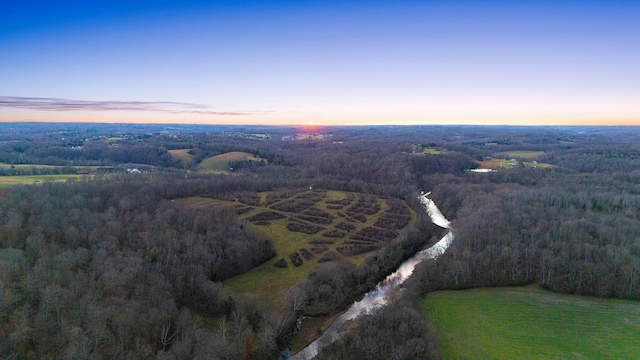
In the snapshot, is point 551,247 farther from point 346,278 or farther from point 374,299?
point 346,278

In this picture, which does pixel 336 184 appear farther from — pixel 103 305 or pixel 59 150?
pixel 59 150

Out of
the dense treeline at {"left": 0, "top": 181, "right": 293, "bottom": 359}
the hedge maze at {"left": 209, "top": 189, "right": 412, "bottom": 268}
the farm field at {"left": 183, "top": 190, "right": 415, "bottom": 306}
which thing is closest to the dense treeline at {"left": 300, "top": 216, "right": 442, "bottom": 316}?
the farm field at {"left": 183, "top": 190, "right": 415, "bottom": 306}

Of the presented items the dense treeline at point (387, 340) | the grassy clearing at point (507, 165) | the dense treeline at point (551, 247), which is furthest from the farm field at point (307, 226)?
the grassy clearing at point (507, 165)

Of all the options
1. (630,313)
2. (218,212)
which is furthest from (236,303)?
(630,313)

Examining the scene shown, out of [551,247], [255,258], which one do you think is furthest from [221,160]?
[551,247]

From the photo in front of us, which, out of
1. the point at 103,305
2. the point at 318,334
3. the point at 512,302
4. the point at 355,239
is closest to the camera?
the point at 103,305

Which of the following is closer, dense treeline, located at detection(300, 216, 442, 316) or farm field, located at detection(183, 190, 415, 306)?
dense treeline, located at detection(300, 216, 442, 316)

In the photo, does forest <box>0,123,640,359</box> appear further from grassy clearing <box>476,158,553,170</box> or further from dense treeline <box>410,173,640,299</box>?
grassy clearing <box>476,158,553,170</box>
